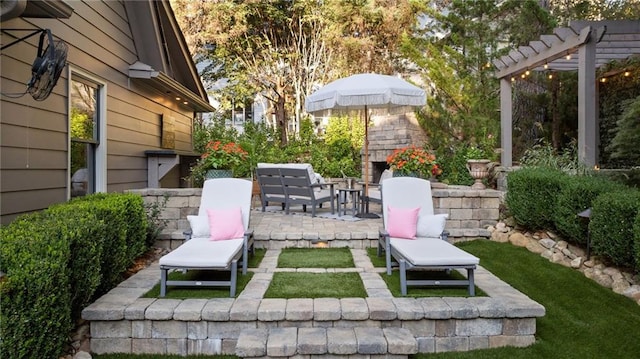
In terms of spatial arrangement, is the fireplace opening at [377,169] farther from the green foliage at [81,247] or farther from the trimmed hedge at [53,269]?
the green foliage at [81,247]

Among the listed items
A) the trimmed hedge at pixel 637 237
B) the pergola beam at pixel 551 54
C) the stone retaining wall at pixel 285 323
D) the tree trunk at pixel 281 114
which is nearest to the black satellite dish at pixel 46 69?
the stone retaining wall at pixel 285 323

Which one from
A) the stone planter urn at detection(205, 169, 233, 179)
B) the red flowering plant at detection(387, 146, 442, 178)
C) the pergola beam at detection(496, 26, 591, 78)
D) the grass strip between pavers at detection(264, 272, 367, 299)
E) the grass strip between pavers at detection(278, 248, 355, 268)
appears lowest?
the grass strip between pavers at detection(264, 272, 367, 299)

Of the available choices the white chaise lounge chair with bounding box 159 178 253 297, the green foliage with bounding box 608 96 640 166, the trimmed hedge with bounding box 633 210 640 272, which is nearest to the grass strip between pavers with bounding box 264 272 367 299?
the white chaise lounge chair with bounding box 159 178 253 297

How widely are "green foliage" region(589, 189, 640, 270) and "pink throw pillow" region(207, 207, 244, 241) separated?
380 cm

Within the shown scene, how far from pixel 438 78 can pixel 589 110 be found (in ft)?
13.6

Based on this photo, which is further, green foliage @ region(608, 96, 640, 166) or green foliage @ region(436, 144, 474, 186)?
green foliage @ region(436, 144, 474, 186)

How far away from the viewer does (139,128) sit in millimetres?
6703

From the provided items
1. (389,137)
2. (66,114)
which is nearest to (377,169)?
(389,137)

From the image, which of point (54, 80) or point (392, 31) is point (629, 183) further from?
point (392, 31)

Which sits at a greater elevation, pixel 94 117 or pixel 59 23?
pixel 59 23

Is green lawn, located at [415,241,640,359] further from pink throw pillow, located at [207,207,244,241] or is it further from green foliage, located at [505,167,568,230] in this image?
pink throw pillow, located at [207,207,244,241]

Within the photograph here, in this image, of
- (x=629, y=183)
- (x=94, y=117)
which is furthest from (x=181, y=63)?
(x=629, y=183)

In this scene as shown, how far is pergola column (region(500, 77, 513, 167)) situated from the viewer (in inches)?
334

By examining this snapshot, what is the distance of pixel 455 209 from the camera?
226 inches
